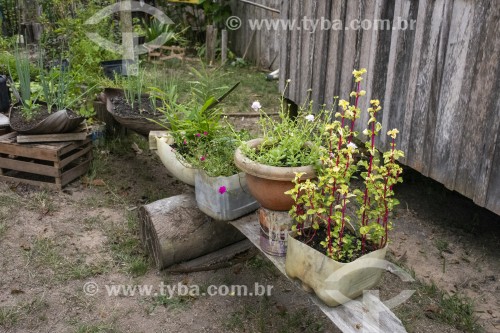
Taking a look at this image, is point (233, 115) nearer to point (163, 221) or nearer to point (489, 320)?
point (163, 221)

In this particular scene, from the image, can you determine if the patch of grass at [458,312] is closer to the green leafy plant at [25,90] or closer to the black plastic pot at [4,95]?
the green leafy plant at [25,90]

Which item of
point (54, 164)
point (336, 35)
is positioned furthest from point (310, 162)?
point (54, 164)

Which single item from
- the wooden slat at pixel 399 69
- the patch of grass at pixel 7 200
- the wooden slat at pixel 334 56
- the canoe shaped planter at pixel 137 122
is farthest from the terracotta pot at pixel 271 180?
the patch of grass at pixel 7 200

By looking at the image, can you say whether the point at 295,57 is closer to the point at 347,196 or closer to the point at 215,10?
the point at 347,196

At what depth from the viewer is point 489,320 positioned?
3078 millimetres

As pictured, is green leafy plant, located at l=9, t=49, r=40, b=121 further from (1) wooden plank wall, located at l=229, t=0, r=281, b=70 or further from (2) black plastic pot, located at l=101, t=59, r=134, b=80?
(1) wooden plank wall, located at l=229, t=0, r=281, b=70

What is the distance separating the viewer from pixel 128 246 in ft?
12.3

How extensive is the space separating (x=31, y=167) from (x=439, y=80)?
3263 mm

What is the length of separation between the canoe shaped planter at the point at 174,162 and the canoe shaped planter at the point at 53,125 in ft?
3.66

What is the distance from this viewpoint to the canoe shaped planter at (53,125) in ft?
14.2

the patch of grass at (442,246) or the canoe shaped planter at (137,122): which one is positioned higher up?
the canoe shaped planter at (137,122)

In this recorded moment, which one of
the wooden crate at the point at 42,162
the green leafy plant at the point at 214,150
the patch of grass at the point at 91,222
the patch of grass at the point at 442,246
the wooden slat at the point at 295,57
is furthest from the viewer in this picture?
the wooden slat at the point at 295,57

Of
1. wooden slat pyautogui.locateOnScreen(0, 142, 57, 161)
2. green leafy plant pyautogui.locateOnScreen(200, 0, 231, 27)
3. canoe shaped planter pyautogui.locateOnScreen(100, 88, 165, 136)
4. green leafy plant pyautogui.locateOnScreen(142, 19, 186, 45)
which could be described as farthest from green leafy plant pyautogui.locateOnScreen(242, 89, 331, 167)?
green leafy plant pyautogui.locateOnScreen(200, 0, 231, 27)

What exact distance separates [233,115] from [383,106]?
9.22 feet
